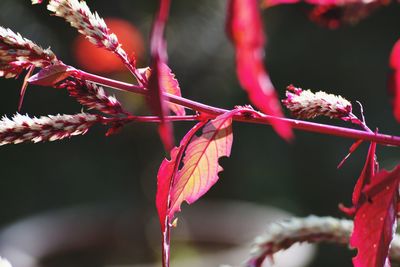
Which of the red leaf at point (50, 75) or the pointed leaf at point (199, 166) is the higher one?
the red leaf at point (50, 75)

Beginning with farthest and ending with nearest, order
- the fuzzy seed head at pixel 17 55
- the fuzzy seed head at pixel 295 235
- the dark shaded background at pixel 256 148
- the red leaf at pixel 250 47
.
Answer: the dark shaded background at pixel 256 148, the fuzzy seed head at pixel 295 235, the fuzzy seed head at pixel 17 55, the red leaf at pixel 250 47

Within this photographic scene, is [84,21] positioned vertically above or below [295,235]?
above

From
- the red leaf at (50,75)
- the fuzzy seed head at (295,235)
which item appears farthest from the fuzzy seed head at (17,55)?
the fuzzy seed head at (295,235)

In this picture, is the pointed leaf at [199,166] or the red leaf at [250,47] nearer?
the red leaf at [250,47]

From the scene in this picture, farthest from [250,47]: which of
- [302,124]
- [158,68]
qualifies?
[302,124]

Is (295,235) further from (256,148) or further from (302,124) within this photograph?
(256,148)

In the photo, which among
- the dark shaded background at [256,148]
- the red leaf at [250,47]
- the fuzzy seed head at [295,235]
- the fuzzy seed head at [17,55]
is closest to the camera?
the red leaf at [250,47]

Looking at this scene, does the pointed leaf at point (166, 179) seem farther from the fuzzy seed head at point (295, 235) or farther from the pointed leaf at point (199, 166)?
the fuzzy seed head at point (295, 235)
